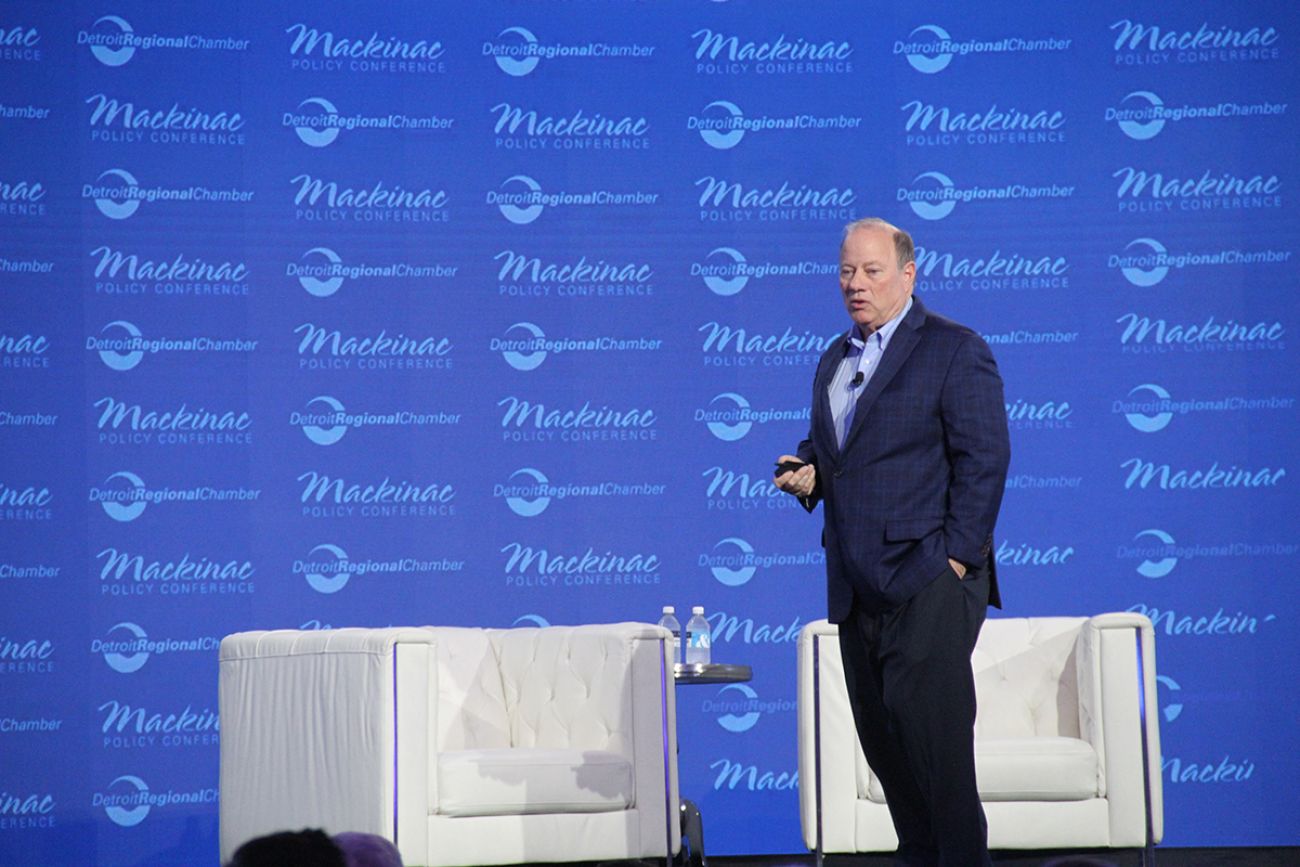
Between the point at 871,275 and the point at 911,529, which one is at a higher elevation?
the point at 871,275

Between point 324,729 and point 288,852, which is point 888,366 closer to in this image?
point 288,852

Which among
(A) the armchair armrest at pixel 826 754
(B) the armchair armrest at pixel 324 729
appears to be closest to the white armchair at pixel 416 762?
(B) the armchair armrest at pixel 324 729

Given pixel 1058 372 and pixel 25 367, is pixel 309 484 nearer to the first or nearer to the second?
pixel 25 367

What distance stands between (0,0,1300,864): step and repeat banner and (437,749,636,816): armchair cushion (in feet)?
5.05

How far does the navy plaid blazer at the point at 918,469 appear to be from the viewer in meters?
2.97

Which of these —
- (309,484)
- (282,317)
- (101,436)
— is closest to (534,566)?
(309,484)

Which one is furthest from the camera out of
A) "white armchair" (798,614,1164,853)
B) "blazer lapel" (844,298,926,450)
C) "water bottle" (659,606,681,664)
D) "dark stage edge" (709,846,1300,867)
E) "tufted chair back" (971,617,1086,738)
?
"water bottle" (659,606,681,664)

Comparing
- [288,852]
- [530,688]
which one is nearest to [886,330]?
[288,852]

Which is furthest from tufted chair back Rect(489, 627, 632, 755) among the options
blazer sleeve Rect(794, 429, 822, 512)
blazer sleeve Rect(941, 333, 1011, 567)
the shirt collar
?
blazer sleeve Rect(941, 333, 1011, 567)

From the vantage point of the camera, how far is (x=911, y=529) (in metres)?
2.97

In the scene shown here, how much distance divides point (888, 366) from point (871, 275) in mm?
192

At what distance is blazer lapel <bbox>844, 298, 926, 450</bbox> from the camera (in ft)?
10.0

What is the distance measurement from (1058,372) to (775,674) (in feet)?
5.42

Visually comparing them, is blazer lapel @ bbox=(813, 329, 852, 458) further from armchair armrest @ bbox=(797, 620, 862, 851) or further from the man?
armchair armrest @ bbox=(797, 620, 862, 851)
